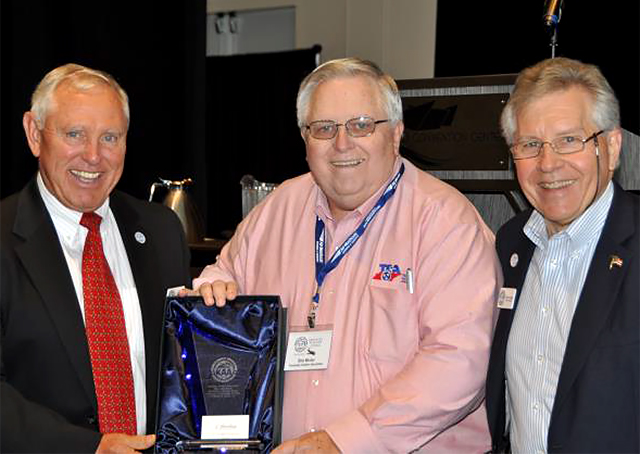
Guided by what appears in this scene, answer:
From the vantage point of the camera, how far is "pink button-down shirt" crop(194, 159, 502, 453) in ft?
7.65

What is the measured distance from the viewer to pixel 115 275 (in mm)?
2676

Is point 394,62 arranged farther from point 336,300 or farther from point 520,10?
→ point 336,300

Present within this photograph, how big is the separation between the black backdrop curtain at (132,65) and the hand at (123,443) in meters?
2.60

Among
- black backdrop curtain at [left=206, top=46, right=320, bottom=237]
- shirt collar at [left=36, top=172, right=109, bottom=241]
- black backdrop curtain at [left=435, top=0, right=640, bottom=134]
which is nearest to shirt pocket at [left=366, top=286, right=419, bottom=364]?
shirt collar at [left=36, top=172, right=109, bottom=241]

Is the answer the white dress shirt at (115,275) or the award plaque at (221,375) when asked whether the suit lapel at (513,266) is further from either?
the white dress shirt at (115,275)


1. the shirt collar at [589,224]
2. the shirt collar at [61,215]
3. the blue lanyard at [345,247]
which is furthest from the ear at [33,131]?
the shirt collar at [589,224]

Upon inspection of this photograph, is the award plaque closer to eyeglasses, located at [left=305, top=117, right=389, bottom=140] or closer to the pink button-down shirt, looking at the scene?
the pink button-down shirt

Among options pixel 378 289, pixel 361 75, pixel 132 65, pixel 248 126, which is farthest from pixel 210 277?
pixel 248 126

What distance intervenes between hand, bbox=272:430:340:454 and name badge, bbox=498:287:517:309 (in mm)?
613

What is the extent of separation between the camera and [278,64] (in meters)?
9.40

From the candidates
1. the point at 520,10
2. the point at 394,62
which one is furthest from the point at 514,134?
the point at 394,62

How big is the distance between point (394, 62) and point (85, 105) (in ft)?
19.4

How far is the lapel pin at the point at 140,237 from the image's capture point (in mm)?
2779

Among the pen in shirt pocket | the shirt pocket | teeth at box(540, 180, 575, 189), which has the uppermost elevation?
teeth at box(540, 180, 575, 189)
